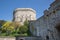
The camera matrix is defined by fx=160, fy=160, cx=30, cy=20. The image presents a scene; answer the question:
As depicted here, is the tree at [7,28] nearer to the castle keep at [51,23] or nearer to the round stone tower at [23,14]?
the castle keep at [51,23]

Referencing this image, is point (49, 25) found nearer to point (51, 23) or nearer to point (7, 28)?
point (51, 23)

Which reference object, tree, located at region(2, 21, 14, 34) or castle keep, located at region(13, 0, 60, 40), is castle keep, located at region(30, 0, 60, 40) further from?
tree, located at region(2, 21, 14, 34)

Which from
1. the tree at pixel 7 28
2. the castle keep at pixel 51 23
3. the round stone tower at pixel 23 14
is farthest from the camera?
the round stone tower at pixel 23 14

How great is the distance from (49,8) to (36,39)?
4.75 m

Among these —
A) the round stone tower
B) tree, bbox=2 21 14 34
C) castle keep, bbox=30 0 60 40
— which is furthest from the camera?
the round stone tower

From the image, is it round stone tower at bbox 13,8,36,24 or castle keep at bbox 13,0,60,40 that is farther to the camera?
round stone tower at bbox 13,8,36,24

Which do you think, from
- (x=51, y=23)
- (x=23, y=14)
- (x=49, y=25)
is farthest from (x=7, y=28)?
(x=23, y=14)

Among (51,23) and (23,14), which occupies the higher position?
(23,14)

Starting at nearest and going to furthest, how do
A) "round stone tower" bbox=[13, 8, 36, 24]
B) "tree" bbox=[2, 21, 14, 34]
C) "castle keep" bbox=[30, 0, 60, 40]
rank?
"castle keep" bbox=[30, 0, 60, 40]
"tree" bbox=[2, 21, 14, 34]
"round stone tower" bbox=[13, 8, 36, 24]

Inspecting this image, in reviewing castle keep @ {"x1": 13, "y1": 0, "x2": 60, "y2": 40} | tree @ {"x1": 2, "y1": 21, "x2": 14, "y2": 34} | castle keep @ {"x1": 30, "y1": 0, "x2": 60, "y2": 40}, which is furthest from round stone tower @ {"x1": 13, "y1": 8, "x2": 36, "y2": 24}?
castle keep @ {"x1": 30, "y1": 0, "x2": 60, "y2": 40}

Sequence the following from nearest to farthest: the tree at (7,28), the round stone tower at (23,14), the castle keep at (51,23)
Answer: the castle keep at (51,23)
the tree at (7,28)
the round stone tower at (23,14)

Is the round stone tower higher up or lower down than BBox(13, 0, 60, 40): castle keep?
higher up

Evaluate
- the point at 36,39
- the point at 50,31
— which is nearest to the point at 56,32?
the point at 50,31

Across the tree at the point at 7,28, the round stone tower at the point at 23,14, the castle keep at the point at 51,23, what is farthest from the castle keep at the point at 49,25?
the round stone tower at the point at 23,14
